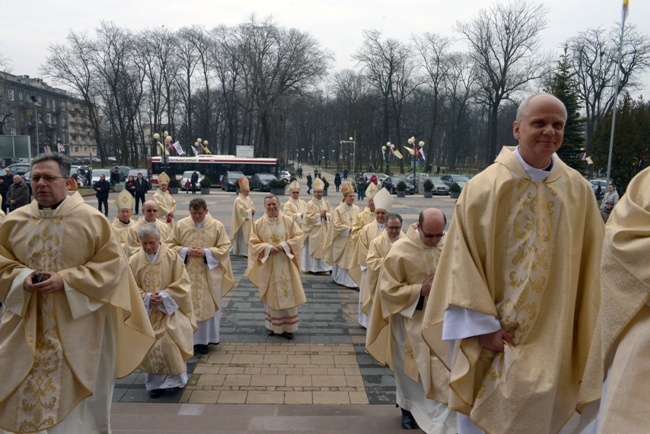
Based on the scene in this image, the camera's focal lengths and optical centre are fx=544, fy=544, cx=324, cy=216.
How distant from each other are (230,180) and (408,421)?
114 feet

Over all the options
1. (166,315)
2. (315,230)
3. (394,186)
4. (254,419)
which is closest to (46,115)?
(394,186)

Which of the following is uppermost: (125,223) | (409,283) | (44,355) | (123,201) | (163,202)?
(123,201)

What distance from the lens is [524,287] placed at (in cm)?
273

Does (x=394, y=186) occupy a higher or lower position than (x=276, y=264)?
lower

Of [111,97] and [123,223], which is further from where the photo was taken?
[111,97]

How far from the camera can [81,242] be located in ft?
12.1

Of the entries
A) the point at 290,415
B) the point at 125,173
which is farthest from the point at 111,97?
the point at 290,415

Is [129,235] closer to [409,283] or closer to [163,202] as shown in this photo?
[409,283]

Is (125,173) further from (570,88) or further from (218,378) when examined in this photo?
(218,378)

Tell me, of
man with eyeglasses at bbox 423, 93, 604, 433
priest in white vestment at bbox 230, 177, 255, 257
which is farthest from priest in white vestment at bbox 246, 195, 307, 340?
priest in white vestment at bbox 230, 177, 255, 257

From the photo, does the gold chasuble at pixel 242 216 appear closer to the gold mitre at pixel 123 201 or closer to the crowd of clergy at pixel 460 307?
the gold mitre at pixel 123 201

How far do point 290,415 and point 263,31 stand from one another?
49.2m

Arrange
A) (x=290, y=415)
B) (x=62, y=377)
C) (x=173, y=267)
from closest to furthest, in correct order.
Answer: (x=62, y=377)
(x=290, y=415)
(x=173, y=267)

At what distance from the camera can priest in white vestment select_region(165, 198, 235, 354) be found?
6.67 metres
